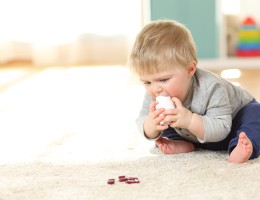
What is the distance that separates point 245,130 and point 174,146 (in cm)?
17

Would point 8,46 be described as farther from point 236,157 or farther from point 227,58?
point 236,157

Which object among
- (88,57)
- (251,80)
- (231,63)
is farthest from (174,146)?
(88,57)

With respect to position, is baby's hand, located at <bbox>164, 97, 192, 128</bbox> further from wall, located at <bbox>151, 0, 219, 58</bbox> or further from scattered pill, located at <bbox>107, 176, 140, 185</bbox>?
wall, located at <bbox>151, 0, 219, 58</bbox>

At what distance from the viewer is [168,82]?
47.1 inches

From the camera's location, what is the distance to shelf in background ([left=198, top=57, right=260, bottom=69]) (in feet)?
9.16

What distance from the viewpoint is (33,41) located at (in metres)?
3.22

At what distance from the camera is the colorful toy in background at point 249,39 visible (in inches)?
113

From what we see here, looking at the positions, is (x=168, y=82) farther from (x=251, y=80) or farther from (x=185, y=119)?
(x=251, y=80)

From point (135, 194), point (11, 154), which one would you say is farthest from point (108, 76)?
point (135, 194)

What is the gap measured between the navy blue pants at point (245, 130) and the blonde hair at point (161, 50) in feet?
0.62

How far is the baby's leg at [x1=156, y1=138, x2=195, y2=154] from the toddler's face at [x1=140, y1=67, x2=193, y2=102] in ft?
0.43

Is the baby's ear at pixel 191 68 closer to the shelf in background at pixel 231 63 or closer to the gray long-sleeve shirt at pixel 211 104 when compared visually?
the gray long-sleeve shirt at pixel 211 104

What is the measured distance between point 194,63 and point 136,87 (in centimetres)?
110

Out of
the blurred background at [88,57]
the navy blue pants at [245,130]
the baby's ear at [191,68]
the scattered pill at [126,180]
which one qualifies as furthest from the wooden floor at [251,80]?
the scattered pill at [126,180]
